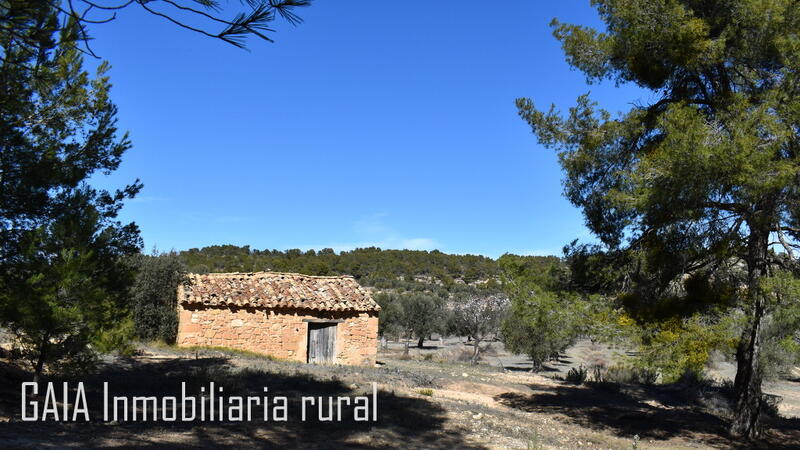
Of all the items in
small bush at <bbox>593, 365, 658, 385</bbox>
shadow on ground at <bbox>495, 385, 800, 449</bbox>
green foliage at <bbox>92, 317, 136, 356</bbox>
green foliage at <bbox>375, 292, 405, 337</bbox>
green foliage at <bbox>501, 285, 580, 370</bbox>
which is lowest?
small bush at <bbox>593, 365, 658, 385</bbox>

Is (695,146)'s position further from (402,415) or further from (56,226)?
(56,226)

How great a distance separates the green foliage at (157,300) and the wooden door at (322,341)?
5740mm

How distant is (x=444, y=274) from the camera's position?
62.2 meters

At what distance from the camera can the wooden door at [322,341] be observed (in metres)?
19.2

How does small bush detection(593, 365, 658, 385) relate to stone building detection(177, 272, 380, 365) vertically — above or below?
below

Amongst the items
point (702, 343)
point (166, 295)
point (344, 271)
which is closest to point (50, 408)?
point (702, 343)

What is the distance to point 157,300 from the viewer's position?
848 inches

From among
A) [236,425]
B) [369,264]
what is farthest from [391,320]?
[369,264]

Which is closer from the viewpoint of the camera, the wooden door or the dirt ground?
the dirt ground

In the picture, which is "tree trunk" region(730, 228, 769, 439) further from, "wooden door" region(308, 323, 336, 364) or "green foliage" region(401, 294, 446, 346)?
"green foliage" region(401, 294, 446, 346)

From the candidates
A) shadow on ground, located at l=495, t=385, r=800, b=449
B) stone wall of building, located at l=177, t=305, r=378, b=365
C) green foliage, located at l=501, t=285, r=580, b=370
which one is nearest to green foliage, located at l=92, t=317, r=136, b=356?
green foliage, located at l=501, t=285, r=580, b=370

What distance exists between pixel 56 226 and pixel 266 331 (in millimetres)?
11587

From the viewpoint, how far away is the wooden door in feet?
62.9

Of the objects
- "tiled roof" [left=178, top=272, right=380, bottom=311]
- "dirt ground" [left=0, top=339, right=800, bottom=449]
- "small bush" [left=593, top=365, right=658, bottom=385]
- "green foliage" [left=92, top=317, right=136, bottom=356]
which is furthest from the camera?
"small bush" [left=593, top=365, right=658, bottom=385]
